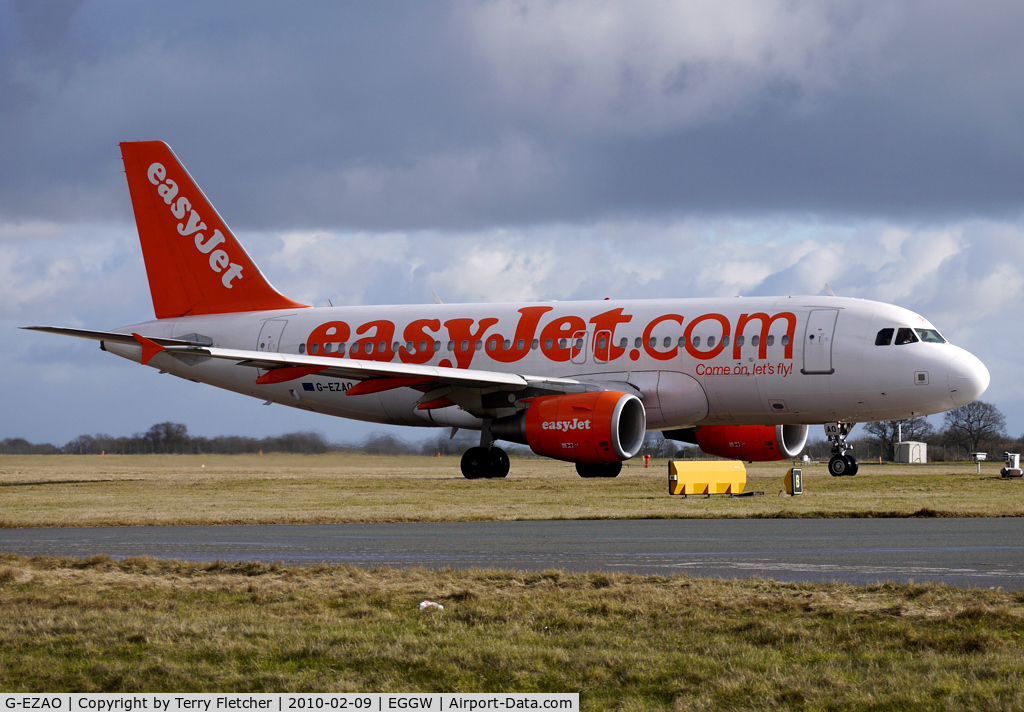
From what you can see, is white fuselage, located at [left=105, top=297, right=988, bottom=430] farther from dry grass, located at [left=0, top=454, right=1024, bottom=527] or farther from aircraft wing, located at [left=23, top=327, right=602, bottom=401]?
dry grass, located at [left=0, top=454, right=1024, bottom=527]

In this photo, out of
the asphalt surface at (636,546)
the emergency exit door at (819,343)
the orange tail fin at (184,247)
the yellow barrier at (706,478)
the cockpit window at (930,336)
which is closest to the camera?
the asphalt surface at (636,546)

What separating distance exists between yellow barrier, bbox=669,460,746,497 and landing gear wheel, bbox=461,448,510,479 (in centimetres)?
641

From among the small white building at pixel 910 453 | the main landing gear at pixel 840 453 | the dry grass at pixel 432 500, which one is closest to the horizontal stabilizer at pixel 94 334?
the dry grass at pixel 432 500

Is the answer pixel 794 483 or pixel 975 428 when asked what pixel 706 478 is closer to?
pixel 794 483

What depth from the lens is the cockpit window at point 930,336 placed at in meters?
26.6

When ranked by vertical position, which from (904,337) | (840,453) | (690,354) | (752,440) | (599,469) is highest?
(904,337)

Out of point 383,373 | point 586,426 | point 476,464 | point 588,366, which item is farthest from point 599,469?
point 383,373

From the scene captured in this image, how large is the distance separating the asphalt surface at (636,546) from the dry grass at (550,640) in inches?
56.3

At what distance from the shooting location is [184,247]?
116 ft

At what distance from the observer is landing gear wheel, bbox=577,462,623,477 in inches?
1202

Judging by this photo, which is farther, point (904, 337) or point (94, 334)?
point (94, 334)

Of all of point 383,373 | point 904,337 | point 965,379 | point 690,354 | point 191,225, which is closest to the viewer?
point 965,379

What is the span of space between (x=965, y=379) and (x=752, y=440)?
6844 millimetres

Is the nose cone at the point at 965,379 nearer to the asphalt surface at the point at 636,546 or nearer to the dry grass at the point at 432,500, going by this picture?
the dry grass at the point at 432,500
